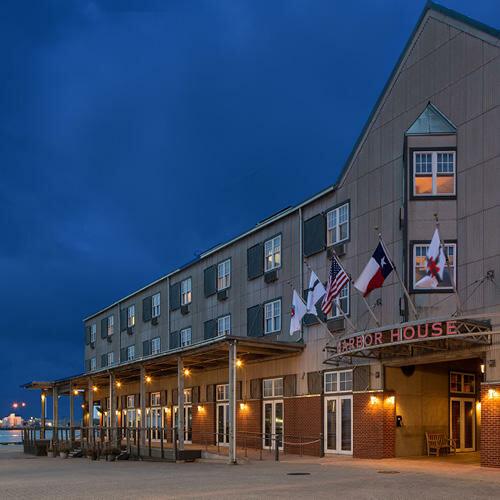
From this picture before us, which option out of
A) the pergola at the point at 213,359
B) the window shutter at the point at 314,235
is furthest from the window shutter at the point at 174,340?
the window shutter at the point at 314,235

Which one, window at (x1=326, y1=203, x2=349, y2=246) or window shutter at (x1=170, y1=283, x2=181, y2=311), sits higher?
window at (x1=326, y1=203, x2=349, y2=246)

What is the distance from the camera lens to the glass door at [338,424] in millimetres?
27562

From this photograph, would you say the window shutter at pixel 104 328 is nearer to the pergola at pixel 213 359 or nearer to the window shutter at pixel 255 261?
the pergola at pixel 213 359

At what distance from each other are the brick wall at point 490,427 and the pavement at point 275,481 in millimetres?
532

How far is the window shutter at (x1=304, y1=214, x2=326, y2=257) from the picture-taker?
30.0 metres

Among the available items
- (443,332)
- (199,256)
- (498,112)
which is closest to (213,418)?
(199,256)

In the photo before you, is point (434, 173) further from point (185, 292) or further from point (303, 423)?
point (185, 292)

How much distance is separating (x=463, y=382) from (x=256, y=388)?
9.62 metres

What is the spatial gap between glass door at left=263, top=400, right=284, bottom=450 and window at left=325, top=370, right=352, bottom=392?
3.87 m

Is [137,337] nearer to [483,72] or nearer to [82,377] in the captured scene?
[82,377]

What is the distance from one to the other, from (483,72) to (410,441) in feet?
42.2

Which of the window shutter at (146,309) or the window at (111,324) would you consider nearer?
the window shutter at (146,309)

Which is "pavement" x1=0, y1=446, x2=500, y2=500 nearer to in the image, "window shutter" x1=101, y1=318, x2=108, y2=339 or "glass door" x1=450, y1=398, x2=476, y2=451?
"glass door" x1=450, y1=398, x2=476, y2=451

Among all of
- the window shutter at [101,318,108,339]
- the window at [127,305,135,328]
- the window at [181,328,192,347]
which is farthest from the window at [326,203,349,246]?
the window shutter at [101,318,108,339]
